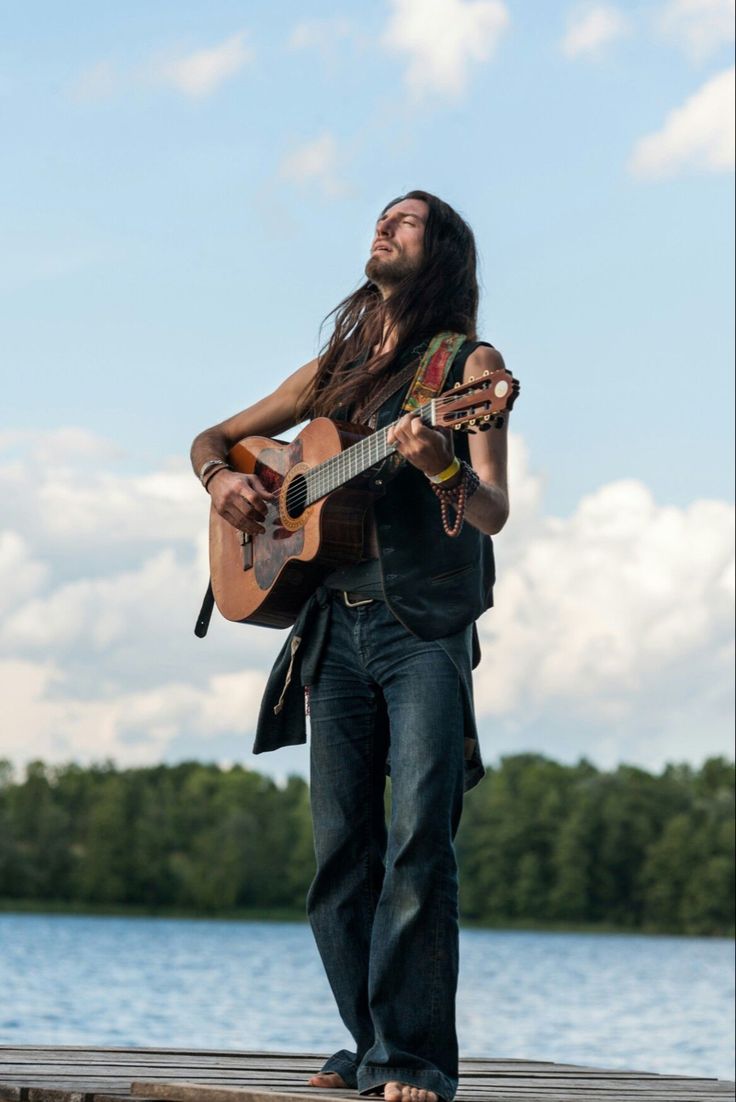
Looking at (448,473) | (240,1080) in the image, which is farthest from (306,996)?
(448,473)

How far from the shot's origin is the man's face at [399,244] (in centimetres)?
453

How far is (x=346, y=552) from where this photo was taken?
4.32 m

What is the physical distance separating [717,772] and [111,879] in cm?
3416

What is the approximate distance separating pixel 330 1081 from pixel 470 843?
A: 8126 centimetres

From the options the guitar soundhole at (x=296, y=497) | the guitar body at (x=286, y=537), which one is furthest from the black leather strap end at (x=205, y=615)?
the guitar soundhole at (x=296, y=497)

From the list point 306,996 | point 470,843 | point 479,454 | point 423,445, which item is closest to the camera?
point 423,445

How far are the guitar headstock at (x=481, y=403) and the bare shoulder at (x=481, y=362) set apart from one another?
1.04 feet

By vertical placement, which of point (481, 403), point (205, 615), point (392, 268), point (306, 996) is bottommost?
point (306, 996)

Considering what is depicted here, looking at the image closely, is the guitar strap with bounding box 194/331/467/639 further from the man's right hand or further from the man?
the man's right hand

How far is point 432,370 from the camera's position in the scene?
14.2ft

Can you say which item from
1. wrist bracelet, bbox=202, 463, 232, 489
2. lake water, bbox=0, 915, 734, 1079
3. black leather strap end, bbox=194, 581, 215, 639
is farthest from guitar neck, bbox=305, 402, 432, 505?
lake water, bbox=0, 915, 734, 1079

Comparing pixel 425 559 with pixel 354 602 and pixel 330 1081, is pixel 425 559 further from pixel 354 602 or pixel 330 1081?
pixel 330 1081

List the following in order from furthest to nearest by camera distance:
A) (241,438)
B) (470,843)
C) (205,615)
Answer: (470,843) → (205,615) → (241,438)

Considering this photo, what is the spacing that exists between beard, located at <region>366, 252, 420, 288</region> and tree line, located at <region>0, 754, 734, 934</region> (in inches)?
2880
